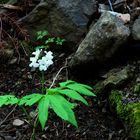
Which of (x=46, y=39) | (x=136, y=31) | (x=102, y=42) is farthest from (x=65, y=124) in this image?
(x=46, y=39)

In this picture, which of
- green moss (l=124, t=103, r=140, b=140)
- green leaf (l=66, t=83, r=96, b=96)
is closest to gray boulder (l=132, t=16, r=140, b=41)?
green moss (l=124, t=103, r=140, b=140)

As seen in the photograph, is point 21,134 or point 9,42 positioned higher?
point 9,42

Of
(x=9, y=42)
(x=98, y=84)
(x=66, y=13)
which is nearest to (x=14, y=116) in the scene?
(x=98, y=84)

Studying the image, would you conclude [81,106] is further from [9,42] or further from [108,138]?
[9,42]

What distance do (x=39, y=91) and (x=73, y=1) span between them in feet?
3.86

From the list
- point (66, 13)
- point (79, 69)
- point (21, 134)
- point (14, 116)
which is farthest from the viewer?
point (66, 13)

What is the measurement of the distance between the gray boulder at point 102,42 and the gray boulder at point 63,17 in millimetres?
513

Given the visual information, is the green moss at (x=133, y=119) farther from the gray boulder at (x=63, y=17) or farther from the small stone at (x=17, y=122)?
the gray boulder at (x=63, y=17)

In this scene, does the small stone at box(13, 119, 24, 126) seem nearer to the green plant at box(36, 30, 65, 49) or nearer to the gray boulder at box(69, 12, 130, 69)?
the gray boulder at box(69, 12, 130, 69)

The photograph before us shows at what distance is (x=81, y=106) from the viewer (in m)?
2.79

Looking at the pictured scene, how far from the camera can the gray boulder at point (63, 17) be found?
3.44m

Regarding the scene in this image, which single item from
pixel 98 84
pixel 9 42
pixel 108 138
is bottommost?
pixel 108 138

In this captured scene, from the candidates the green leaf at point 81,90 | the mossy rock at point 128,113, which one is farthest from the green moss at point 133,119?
the green leaf at point 81,90

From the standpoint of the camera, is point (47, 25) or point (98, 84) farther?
point (47, 25)
